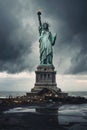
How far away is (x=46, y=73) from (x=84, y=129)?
7597 centimetres

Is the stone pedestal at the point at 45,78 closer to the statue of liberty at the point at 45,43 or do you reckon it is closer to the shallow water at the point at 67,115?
the statue of liberty at the point at 45,43

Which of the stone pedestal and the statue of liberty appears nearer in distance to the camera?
the stone pedestal

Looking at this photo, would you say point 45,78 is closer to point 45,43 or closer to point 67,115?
point 45,43

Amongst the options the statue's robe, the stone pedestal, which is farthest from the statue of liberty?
the stone pedestal

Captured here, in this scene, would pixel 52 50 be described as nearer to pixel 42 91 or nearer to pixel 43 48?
pixel 43 48

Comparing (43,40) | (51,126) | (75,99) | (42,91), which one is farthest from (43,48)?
(51,126)

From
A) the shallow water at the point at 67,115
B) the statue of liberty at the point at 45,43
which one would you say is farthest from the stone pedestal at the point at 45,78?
the shallow water at the point at 67,115

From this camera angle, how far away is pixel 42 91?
105375 millimetres

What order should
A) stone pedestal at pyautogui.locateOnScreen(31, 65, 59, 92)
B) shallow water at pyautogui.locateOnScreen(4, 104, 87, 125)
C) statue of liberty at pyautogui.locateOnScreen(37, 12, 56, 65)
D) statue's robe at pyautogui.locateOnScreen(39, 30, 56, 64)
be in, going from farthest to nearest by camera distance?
statue's robe at pyautogui.locateOnScreen(39, 30, 56, 64)
statue of liberty at pyautogui.locateOnScreen(37, 12, 56, 65)
stone pedestal at pyautogui.locateOnScreen(31, 65, 59, 92)
shallow water at pyautogui.locateOnScreen(4, 104, 87, 125)

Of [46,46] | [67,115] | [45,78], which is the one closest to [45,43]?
[46,46]

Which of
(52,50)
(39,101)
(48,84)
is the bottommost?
(39,101)

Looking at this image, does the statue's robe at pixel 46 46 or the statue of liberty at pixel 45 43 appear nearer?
the statue of liberty at pixel 45 43

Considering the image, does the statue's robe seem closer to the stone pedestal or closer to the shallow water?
the stone pedestal

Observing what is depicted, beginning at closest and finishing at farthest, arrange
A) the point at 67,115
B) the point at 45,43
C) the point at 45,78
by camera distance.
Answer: the point at 67,115
the point at 45,78
the point at 45,43
